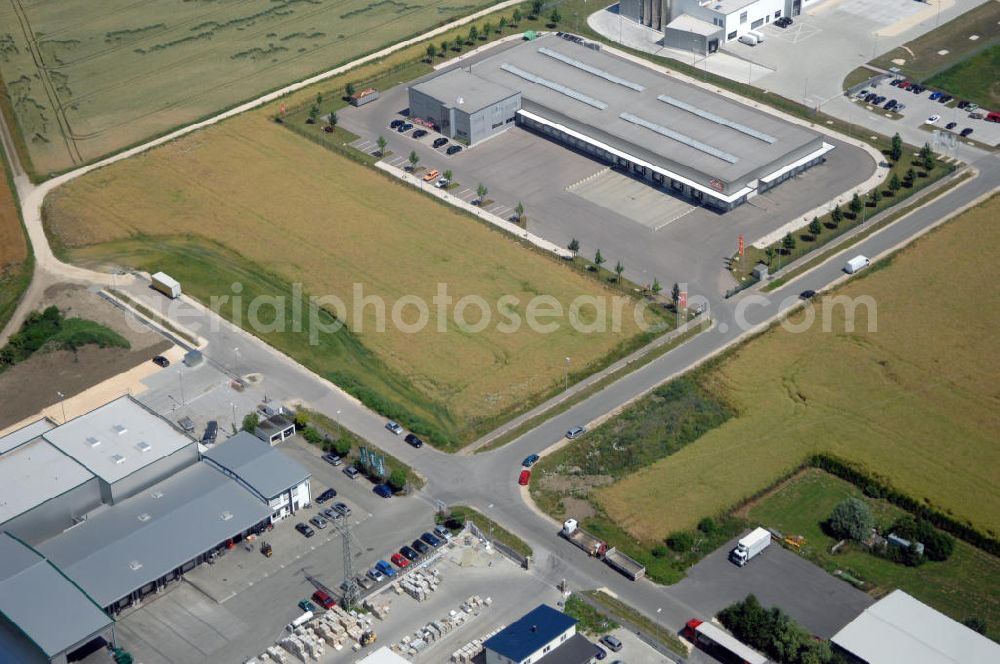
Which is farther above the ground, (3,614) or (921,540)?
(3,614)

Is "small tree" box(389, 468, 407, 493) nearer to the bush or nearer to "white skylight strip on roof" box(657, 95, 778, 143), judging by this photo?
the bush

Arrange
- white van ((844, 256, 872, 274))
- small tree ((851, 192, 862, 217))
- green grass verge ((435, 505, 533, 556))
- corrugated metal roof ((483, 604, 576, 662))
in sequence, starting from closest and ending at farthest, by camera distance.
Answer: corrugated metal roof ((483, 604, 576, 662)) → green grass verge ((435, 505, 533, 556)) → white van ((844, 256, 872, 274)) → small tree ((851, 192, 862, 217))

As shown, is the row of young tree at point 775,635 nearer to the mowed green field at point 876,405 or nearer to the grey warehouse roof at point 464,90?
the mowed green field at point 876,405

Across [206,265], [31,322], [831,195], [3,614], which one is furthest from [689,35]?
[3,614]

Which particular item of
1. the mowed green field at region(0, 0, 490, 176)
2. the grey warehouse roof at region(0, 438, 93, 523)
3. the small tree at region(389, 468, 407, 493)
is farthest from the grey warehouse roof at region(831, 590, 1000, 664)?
the mowed green field at region(0, 0, 490, 176)

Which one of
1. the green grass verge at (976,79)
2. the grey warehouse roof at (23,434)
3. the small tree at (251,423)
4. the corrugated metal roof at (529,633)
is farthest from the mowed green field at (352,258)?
the green grass verge at (976,79)

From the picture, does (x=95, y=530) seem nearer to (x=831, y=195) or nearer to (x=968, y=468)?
(x=968, y=468)

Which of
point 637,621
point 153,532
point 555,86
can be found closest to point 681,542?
point 637,621
